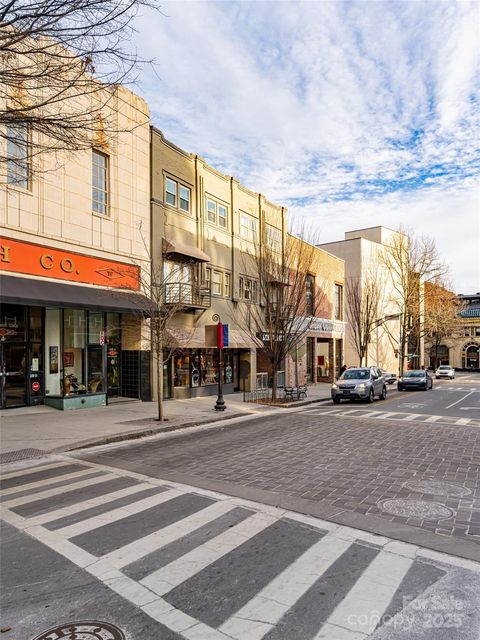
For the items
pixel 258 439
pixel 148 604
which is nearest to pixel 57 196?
pixel 258 439

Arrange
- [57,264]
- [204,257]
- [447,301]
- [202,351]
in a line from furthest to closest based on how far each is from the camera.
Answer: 1. [447,301]
2. [202,351]
3. [204,257]
4. [57,264]

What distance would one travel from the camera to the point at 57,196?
53.0 feet

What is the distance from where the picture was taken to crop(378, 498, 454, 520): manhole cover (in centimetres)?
591

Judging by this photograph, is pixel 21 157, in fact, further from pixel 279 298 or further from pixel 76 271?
pixel 279 298

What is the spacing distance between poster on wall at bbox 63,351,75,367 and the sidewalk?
178cm

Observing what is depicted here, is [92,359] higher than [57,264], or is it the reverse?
[57,264]

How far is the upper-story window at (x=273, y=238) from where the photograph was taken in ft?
79.0

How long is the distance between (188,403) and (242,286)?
8.80 meters

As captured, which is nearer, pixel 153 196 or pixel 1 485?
pixel 1 485

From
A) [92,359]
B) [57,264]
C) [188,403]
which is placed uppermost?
[57,264]

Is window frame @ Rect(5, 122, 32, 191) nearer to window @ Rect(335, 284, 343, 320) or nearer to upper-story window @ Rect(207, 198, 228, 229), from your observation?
upper-story window @ Rect(207, 198, 228, 229)

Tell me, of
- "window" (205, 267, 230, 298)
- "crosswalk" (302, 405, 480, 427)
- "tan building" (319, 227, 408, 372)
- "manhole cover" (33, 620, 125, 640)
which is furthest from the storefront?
"tan building" (319, 227, 408, 372)

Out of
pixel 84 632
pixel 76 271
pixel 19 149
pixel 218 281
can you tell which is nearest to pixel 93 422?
pixel 76 271

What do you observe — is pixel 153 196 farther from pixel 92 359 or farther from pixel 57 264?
pixel 92 359
